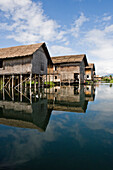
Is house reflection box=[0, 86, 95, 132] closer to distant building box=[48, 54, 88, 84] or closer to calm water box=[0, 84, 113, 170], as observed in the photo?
calm water box=[0, 84, 113, 170]

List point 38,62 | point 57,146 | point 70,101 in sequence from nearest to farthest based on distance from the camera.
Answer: point 57,146 < point 70,101 < point 38,62

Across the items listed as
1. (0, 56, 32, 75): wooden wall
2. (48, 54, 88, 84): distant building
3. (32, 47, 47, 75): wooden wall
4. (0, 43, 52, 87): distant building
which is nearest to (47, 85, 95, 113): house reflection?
(0, 43, 52, 87): distant building

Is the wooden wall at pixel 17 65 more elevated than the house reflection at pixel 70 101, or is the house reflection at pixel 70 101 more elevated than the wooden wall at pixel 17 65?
the wooden wall at pixel 17 65

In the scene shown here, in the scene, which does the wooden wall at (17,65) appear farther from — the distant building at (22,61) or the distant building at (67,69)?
the distant building at (67,69)

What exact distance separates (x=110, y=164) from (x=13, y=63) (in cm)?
1826

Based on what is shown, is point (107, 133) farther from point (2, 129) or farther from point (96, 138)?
point (2, 129)

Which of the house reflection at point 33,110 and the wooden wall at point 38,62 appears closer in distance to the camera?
the house reflection at point 33,110

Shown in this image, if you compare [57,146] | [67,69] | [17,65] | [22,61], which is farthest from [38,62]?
[57,146]

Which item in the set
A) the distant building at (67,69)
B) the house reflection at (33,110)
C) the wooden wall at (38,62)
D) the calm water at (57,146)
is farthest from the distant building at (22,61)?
the calm water at (57,146)

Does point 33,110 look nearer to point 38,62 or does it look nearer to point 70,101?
point 70,101

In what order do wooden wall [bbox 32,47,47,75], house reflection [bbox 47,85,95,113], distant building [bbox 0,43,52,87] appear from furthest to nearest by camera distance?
wooden wall [bbox 32,47,47,75] → distant building [bbox 0,43,52,87] → house reflection [bbox 47,85,95,113]

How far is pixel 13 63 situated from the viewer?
58.7ft

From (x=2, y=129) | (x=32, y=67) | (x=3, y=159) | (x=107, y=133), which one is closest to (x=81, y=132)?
(x=107, y=133)

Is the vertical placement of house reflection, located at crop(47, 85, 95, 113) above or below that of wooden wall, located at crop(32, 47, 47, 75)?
below
